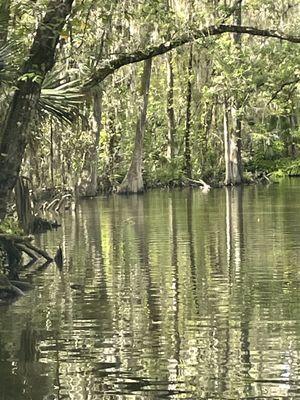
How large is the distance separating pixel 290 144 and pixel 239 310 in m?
57.9

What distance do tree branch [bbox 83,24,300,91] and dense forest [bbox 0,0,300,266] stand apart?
0.07ft

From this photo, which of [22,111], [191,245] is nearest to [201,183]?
[191,245]

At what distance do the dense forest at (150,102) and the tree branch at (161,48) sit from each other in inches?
0.9

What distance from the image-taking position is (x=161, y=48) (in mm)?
14906

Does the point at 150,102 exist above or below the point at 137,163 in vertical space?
above

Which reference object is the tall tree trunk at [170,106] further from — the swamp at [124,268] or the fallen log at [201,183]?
the swamp at [124,268]

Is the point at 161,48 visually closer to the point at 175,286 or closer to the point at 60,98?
the point at 60,98

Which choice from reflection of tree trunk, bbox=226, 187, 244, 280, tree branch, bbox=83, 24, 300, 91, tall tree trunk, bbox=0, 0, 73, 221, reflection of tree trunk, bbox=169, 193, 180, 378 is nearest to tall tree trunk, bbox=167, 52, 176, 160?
reflection of tree trunk, bbox=226, 187, 244, 280

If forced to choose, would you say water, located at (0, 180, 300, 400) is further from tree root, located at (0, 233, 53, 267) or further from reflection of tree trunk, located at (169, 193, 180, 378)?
tree root, located at (0, 233, 53, 267)

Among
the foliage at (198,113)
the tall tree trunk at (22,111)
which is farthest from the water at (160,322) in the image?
the foliage at (198,113)

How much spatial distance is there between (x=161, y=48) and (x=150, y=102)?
45.2 metres

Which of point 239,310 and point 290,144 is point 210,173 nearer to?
point 290,144

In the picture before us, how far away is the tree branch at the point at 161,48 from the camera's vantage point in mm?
14531

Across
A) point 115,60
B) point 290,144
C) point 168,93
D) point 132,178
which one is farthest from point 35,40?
point 290,144
